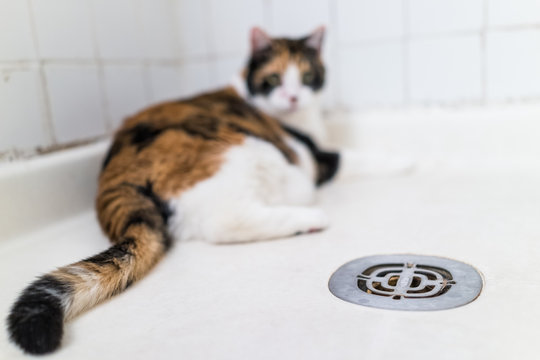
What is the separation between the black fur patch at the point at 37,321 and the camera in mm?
597

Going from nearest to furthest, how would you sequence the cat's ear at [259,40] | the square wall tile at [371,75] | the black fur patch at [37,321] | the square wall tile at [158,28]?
the black fur patch at [37,321], the cat's ear at [259,40], the square wall tile at [371,75], the square wall tile at [158,28]

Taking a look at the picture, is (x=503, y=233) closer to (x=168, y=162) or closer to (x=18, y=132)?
(x=168, y=162)

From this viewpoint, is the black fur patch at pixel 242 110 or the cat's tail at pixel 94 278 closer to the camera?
the cat's tail at pixel 94 278

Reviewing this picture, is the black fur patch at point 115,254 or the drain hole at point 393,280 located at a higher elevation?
the black fur patch at point 115,254

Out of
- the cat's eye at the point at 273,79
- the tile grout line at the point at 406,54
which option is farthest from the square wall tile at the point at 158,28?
the tile grout line at the point at 406,54

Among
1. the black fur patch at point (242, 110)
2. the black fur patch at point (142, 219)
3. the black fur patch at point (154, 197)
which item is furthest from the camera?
the black fur patch at point (242, 110)

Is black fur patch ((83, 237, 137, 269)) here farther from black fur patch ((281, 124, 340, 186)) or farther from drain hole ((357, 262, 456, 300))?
black fur patch ((281, 124, 340, 186))

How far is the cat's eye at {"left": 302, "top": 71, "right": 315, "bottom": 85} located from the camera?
1.54 meters

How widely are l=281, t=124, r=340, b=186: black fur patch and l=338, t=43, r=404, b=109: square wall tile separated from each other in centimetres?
27

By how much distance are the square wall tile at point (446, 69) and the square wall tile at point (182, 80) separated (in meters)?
0.83

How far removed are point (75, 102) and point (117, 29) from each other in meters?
0.35

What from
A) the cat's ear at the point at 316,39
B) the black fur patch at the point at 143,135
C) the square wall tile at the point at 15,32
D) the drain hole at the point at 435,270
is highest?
the square wall tile at the point at 15,32

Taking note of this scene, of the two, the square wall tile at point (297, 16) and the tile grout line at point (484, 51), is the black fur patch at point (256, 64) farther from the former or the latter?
the tile grout line at point (484, 51)

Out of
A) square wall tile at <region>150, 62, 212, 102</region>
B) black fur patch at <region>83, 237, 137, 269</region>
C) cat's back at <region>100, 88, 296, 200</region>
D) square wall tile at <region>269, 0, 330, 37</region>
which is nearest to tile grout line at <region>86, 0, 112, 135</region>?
cat's back at <region>100, 88, 296, 200</region>
